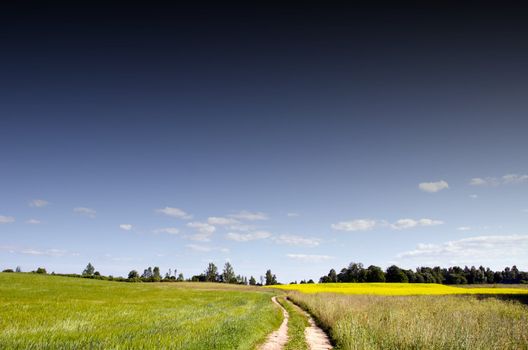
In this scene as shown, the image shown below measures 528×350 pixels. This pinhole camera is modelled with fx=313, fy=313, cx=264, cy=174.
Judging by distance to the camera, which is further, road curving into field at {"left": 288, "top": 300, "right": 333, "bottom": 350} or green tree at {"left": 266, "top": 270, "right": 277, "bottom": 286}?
green tree at {"left": 266, "top": 270, "right": 277, "bottom": 286}

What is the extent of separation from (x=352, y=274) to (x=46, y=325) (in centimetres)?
13299

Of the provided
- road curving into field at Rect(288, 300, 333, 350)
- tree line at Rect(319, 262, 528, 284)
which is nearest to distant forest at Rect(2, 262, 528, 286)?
tree line at Rect(319, 262, 528, 284)

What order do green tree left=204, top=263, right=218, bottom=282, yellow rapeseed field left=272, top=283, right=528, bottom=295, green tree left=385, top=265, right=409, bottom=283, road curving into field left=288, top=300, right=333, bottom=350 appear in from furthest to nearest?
1. green tree left=204, top=263, right=218, bottom=282
2. green tree left=385, top=265, right=409, bottom=283
3. yellow rapeseed field left=272, top=283, right=528, bottom=295
4. road curving into field left=288, top=300, right=333, bottom=350

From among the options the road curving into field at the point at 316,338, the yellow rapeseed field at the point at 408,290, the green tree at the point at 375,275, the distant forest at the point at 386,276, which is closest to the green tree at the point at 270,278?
the distant forest at the point at 386,276

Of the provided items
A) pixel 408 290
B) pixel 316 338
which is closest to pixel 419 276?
pixel 408 290

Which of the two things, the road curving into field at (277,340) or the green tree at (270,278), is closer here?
A: the road curving into field at (277,340)

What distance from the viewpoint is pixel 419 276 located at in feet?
376

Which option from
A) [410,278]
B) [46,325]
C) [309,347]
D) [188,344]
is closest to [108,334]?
[188,344]

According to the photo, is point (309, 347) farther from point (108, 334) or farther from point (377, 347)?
point (108, 334)

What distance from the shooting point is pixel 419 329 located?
1089 centimetres

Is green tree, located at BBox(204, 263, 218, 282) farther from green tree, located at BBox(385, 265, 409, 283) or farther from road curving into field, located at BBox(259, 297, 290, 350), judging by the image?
road curving into field, located at BBox(259, 297, 290, 350)

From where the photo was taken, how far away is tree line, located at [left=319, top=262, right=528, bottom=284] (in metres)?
108

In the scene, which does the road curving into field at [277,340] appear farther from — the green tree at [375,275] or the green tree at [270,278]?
the green tree at [270,278]

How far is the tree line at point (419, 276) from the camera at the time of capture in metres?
108
